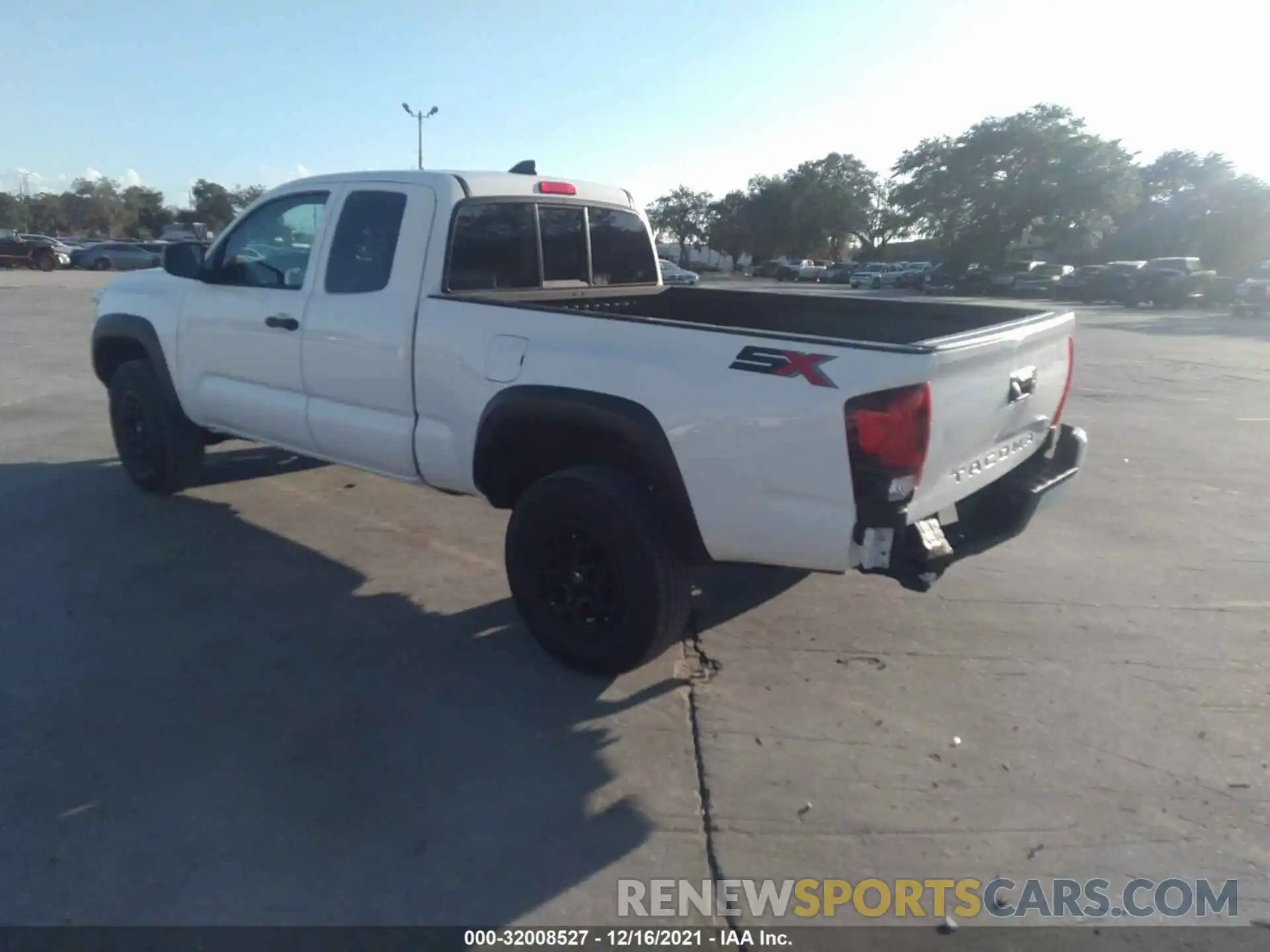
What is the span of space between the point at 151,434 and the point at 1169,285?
119ft

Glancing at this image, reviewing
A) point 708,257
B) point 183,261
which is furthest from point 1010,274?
point 183,261

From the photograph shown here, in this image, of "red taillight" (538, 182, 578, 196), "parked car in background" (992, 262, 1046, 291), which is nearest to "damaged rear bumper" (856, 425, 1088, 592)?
"red taillight" (538, 182, 578, 196)

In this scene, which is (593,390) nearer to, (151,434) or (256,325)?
(256,325)

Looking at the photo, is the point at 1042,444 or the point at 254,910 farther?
the point at 1042,444

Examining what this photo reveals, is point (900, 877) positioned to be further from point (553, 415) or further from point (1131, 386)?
point (1131, 386)

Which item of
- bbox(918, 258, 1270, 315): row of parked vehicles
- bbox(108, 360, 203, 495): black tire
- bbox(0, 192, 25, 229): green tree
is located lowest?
bbox(918, 258, 1270, 315): row of parked vehicles

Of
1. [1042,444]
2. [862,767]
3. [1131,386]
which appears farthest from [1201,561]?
[1131,386]

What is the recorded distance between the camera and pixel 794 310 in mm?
5629

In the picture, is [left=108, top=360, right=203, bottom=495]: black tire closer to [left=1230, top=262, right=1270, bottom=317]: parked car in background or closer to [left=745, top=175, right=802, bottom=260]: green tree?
[left=1230, top=262, right=1270, bottom=317]: parked car in background

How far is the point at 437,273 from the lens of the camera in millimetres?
4770

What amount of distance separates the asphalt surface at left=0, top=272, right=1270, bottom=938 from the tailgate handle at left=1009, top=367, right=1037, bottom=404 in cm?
125

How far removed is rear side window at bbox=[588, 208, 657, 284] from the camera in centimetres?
585

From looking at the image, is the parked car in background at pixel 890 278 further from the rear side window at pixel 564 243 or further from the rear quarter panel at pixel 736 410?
the rear quarter panel at pixel 736 410

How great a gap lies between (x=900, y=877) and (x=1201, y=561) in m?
4.02
